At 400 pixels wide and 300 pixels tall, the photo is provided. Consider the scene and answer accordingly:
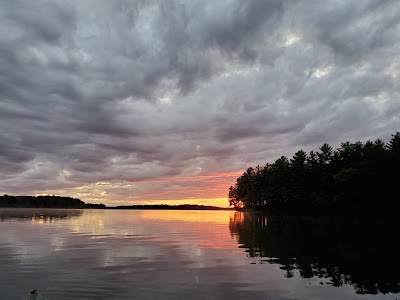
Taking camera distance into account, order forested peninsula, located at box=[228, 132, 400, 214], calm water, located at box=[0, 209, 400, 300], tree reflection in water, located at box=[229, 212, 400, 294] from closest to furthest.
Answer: calm water, located at box=[0, 209, 400, 300] → tree reflection in water, located at box=[229, 212, 400, 294] → forested peninsula, located at box=[228, 132, 400, 214]

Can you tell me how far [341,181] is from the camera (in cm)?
10006

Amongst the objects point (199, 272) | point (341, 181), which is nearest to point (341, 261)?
point (199, 272)

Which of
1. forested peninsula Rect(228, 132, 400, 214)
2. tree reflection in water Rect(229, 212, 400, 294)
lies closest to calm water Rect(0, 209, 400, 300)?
tree reflection in water Rect(229, 212, 400, 294)

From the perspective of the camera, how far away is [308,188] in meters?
124

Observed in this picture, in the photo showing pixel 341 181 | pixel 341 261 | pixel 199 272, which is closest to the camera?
pixel 199 272

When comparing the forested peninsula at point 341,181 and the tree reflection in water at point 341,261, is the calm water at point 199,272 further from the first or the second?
the forested peninsula at point 341,181

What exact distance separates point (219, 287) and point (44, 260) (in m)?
16.1

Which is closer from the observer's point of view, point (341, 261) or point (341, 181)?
point (341, 261)

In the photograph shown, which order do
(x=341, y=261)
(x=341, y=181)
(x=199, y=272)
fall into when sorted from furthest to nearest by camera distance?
(x=341, y=181), (x=341, y=261), (x=199, y=272)

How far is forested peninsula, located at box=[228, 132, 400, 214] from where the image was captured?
295 feet

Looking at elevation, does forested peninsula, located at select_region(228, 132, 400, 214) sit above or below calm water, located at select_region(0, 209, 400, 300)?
above

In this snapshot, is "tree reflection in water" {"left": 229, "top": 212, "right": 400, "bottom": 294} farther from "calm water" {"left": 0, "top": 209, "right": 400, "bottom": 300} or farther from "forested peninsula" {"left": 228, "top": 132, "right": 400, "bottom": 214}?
"forested peninsula" {"left": 228, "top": 132, "right": 400, "bottom": 214}

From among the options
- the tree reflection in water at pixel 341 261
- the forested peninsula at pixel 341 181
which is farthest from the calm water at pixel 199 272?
the forested peninsula at pixel 341 181

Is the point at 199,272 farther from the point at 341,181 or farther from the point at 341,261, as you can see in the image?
the point at 341,181
